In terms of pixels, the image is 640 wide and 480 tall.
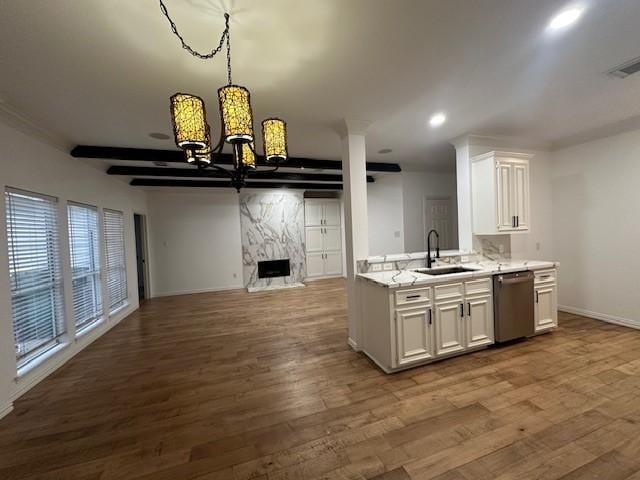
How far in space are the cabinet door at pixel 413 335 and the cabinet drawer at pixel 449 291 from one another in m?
0.22

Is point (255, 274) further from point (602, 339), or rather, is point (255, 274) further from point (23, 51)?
point (602, 339)

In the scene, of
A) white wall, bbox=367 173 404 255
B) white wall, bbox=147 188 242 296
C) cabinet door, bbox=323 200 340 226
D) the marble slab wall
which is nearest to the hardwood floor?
white wall, bbox=147 188 242 296

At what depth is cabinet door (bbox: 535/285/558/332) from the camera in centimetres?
320

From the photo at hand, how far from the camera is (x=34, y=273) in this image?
2.77 metres

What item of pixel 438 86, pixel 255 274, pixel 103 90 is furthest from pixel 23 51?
pixel 255 274

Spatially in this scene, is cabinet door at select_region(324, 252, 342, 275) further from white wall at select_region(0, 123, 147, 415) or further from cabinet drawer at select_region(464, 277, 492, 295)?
cabinet drawer at select_region(464, 277, 492, 295)

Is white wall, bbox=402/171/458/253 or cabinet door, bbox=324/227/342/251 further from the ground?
white wall, bbox=402/171/458/253

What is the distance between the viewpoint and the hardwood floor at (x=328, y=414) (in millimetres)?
1571

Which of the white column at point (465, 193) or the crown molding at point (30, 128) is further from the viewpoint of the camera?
the white column at point (465, 193)

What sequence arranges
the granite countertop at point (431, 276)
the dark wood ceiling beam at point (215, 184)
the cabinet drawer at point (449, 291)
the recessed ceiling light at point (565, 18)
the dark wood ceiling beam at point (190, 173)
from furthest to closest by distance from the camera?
the dark wood ceiling beam at point (215, 184) → the dark wood ceiling beam at point (190, 173) → the cabinet drawer at point (449, 291) → the granite countertop at point (431, 276) → the recessed ceiling light at point (565, 18)

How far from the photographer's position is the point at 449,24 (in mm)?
1598

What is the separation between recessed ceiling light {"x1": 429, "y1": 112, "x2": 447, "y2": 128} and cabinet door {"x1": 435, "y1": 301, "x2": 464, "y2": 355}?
210 centimetres

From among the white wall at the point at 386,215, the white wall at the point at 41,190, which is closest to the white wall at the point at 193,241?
the white wall at the point at 41,190

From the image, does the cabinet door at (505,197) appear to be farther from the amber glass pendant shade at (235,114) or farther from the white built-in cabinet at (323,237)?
the white built-in cabinet at (323,237)
